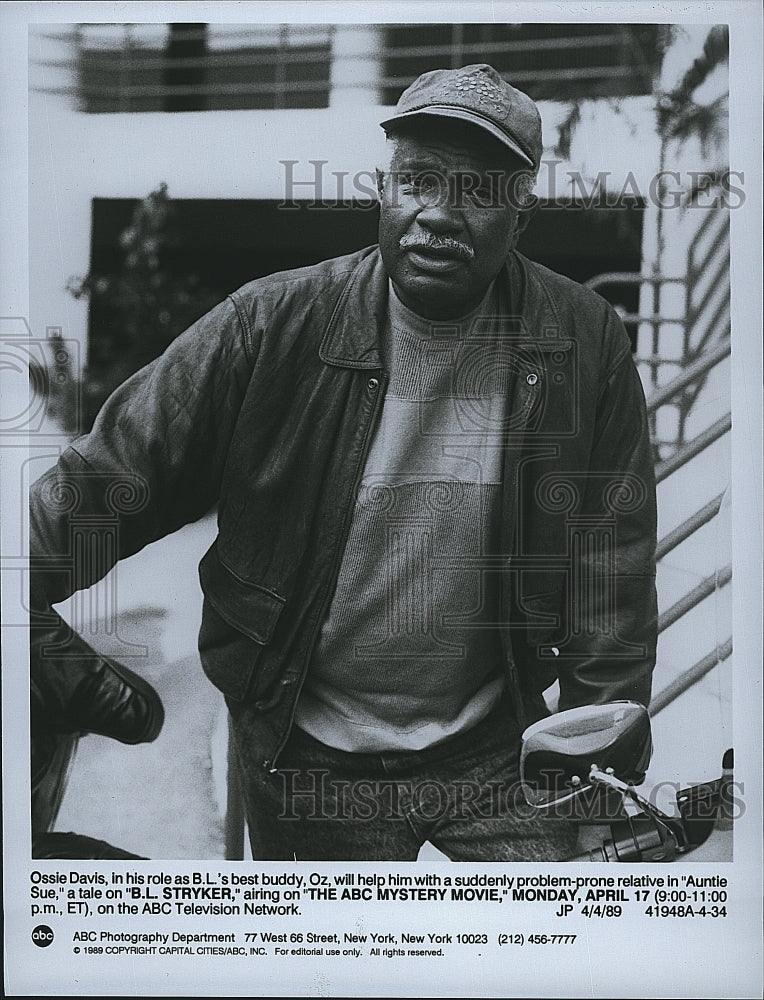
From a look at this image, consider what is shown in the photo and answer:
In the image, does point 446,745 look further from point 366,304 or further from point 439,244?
point 439,244

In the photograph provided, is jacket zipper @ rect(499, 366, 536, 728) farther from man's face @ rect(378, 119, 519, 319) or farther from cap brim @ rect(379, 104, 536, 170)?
cap brim @ rect(379, 104, 536, 170)

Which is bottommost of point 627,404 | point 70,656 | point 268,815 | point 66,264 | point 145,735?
point 268,815

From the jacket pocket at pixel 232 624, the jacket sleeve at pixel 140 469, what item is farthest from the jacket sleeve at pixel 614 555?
the jacket sleeve at pixel 140 469

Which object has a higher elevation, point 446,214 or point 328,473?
point 446,214

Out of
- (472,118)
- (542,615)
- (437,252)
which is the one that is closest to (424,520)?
(542,615)

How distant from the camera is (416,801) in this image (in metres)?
2.92

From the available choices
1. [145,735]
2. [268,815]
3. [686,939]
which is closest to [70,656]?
[145,735]

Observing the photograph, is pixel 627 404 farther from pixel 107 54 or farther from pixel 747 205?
pixel 107 54

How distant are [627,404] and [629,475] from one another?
0.53ft

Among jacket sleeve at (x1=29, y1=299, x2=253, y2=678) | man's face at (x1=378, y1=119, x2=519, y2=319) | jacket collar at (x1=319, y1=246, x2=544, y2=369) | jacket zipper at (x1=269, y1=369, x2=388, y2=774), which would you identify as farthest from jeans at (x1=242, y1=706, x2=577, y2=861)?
man's face at (x1=378, y1=119, x2=519, y2=319)

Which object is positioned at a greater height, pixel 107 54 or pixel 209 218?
pixel 107 54

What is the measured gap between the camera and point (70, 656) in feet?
9.69

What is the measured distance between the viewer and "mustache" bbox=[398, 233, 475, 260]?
2.84 metres

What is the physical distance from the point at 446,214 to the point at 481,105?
248 millimetres
